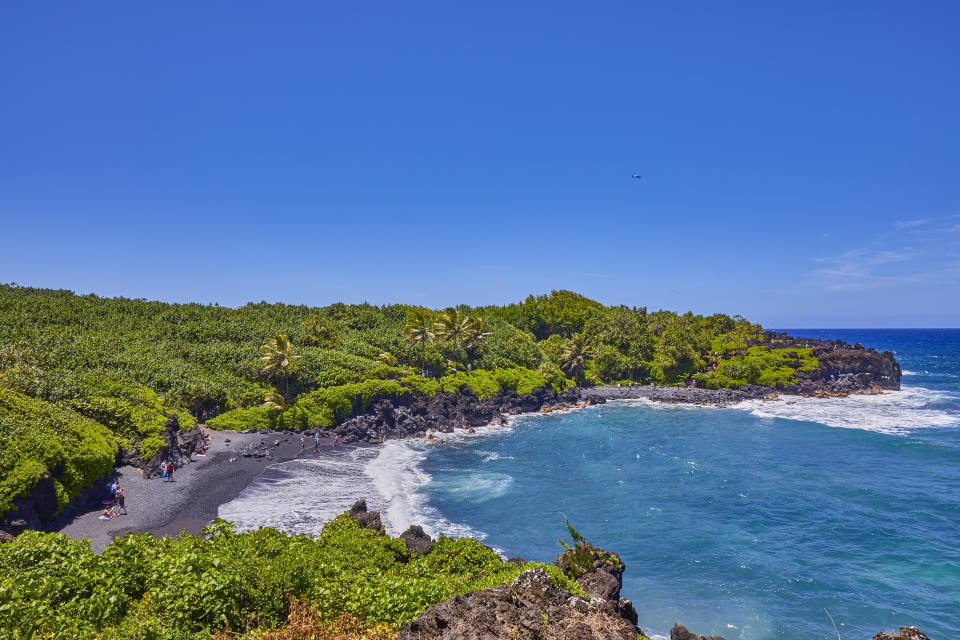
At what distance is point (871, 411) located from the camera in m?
69.9

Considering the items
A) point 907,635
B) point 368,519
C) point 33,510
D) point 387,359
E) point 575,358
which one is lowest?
point 368,519

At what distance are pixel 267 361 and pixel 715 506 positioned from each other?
157ft

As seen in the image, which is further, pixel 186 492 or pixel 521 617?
pixel 186 492

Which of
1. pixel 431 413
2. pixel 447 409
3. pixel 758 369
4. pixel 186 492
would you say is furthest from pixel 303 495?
pixel 758 369

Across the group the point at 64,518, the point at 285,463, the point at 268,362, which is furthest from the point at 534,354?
the point at 64,518

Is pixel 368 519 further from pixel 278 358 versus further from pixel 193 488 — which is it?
pixel 278 358

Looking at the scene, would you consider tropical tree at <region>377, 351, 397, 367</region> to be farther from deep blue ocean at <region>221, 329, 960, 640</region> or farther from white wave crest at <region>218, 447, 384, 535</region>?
white wave crest at <region>218, 447, 384, 535</region>

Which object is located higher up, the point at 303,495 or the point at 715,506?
the point at 303,495

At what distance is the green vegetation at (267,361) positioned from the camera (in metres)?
34.3

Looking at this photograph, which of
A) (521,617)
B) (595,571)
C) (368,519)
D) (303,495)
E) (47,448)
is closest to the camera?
(521,617)

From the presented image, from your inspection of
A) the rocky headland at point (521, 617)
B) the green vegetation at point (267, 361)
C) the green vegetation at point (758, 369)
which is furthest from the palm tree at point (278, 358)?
the green vegetation at point (758, 369)

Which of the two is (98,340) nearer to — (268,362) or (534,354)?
(268,362)

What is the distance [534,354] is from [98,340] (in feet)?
207

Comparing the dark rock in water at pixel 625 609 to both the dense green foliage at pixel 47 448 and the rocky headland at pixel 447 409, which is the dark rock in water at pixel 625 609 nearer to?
the rocky headland at pixel 447 409
